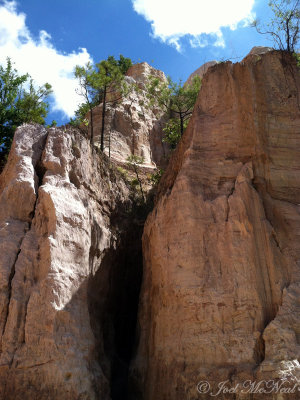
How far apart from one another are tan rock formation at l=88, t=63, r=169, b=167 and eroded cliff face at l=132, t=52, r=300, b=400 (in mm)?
13069

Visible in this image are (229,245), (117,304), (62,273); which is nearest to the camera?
(62,273)

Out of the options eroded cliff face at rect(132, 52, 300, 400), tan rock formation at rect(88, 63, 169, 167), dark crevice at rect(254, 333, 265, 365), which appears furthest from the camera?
tan rock formation at rect(88, 63, 169, 167)

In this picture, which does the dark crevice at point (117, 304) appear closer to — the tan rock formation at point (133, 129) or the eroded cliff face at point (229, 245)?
the eroded cliff face at point (229, 245)

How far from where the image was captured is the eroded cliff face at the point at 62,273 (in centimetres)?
941

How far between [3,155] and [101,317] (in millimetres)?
8462

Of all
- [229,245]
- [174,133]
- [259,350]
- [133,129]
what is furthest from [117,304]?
[133,129]

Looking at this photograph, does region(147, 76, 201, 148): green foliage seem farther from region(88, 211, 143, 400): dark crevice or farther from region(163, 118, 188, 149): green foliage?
region(88, 211, 143, 400): dark crevice

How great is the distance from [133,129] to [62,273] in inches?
833

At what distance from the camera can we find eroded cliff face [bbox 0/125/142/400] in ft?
30.9

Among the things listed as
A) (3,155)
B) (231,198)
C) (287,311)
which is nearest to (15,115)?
(3,155)

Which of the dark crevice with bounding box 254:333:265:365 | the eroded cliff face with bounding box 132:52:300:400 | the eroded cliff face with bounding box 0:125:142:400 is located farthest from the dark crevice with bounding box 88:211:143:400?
the dark crevice with bounding box 254:333:265:365

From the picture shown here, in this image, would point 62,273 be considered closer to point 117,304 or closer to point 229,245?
point 117,304

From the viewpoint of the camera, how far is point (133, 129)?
30438 mm

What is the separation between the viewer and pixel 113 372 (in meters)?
12.1
